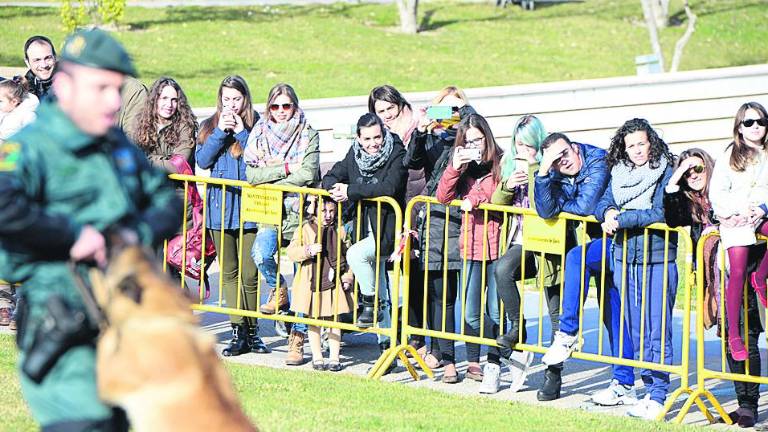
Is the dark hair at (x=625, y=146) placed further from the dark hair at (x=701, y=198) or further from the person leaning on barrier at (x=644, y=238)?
the dark hair at (x=701, y=198)

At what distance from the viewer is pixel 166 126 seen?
9.93 meters

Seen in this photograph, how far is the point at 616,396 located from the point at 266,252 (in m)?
2.71

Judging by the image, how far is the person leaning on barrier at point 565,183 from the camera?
862cm

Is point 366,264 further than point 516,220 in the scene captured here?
Yes

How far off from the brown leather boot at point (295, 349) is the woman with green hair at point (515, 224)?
4.61 feet

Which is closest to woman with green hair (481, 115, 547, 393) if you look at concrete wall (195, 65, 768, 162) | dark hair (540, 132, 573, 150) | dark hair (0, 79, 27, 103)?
dark hair (540, 132, 573, 150)

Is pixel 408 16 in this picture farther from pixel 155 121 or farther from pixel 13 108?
pixel 155 121

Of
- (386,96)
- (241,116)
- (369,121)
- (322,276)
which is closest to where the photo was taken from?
(369,121)

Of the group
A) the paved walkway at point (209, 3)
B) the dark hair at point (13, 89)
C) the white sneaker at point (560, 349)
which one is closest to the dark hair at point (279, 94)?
the dark hair at point (13, 89)

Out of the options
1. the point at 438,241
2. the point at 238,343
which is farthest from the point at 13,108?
the point at 438,241

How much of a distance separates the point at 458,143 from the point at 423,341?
1.61m

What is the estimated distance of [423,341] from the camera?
9.85m

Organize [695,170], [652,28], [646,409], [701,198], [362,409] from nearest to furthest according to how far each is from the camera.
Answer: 1. [362,409]
2. [646,409]
3. [695,170]
4. [701,198]
5. [652,28]

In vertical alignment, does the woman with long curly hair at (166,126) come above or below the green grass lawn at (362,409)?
above
